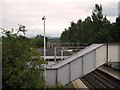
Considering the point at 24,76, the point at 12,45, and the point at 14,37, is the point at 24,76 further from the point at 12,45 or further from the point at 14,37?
the point at 14,37

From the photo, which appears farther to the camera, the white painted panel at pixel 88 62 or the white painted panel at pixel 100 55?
the white painted panel at pixel 100 55

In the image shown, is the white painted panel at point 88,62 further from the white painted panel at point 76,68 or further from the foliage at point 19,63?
the foliage at point 19,63

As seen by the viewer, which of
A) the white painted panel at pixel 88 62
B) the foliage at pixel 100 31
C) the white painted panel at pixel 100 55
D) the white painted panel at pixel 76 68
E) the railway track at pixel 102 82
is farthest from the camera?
the foliage at pixel 100 31

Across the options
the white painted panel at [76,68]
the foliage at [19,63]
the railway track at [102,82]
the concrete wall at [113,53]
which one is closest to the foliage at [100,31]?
the railway track at [102,82]

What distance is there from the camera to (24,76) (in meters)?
9.95

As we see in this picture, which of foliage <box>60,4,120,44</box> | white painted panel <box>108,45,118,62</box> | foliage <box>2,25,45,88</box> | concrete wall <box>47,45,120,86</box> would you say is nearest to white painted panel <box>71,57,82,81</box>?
concrete wall <box>47,45,120,86</box>

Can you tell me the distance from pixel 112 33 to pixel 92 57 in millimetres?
37968

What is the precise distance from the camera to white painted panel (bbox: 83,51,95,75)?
13.2 metres

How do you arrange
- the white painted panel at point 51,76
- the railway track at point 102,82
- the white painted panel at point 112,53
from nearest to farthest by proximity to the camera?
the white painted panel at point 51,76
the white painted panel at point 112,53
the railway track at point 102,82

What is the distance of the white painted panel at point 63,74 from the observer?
42.5 ft

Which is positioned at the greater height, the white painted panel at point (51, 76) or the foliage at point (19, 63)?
the foliage at point (19, 63)

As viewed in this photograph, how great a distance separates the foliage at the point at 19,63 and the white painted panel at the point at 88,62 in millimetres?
4085

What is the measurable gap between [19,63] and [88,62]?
240 inches

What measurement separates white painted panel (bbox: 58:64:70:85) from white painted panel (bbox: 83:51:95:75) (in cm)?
154
